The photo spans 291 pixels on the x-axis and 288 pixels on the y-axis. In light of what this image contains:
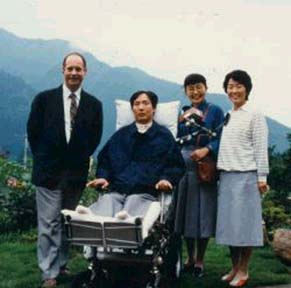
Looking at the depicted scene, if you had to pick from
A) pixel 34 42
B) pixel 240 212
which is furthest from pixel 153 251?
pixel 34 42

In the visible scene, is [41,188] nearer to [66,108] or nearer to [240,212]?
[66,108]

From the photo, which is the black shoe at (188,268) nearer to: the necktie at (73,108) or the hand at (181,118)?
the hand at (181,118)

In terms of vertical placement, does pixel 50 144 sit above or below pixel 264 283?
above

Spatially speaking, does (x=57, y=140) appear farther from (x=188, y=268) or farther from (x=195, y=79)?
(x=188, y=268)

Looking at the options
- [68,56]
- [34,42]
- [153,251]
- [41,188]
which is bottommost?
[153,251]

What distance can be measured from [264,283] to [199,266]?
1.91 ft

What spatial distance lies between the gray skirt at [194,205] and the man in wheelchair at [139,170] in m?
0.49

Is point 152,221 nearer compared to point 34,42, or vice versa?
point 152,221

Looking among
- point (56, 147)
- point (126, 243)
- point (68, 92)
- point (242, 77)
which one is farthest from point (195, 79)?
point (126, 243)

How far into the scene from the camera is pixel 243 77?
604 centimetres

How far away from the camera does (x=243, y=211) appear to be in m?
6.02

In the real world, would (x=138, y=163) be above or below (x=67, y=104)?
below

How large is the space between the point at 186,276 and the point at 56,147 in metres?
1.56

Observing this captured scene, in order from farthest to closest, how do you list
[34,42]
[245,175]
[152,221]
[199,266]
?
[34,42], [199,266], [245,175], [152,221]
